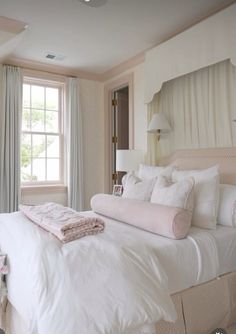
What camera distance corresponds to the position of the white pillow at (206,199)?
215 centimetres

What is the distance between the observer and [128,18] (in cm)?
291

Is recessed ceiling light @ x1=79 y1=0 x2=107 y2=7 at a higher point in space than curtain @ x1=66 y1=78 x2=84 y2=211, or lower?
higher

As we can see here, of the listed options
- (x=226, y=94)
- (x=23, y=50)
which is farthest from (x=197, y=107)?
(x=23, y=50)

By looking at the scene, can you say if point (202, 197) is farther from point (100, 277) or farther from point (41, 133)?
point (41, 133)

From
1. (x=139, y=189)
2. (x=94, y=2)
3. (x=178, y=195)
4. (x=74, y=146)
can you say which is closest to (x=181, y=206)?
(x=178, y=195)

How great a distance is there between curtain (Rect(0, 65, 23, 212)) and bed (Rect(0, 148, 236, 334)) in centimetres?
186

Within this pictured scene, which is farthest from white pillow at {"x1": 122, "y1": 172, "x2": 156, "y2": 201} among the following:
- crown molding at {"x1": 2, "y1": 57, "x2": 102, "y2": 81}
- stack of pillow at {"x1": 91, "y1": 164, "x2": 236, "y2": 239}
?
crown molding at {"x1": 2, "y1": 57, "x2": 102, "y2": 81}

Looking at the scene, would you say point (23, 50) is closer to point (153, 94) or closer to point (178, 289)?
point (153, 94)

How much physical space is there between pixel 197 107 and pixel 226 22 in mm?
855

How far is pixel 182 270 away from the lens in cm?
174

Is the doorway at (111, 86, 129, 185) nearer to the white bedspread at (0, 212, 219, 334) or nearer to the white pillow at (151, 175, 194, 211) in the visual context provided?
the white pillow at (151, 175, 194, 211)

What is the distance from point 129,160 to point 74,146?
1259 mm

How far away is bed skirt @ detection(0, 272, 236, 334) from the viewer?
1691 mm

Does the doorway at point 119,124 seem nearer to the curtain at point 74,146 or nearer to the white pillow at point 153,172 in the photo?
the curtain at point 74,146
